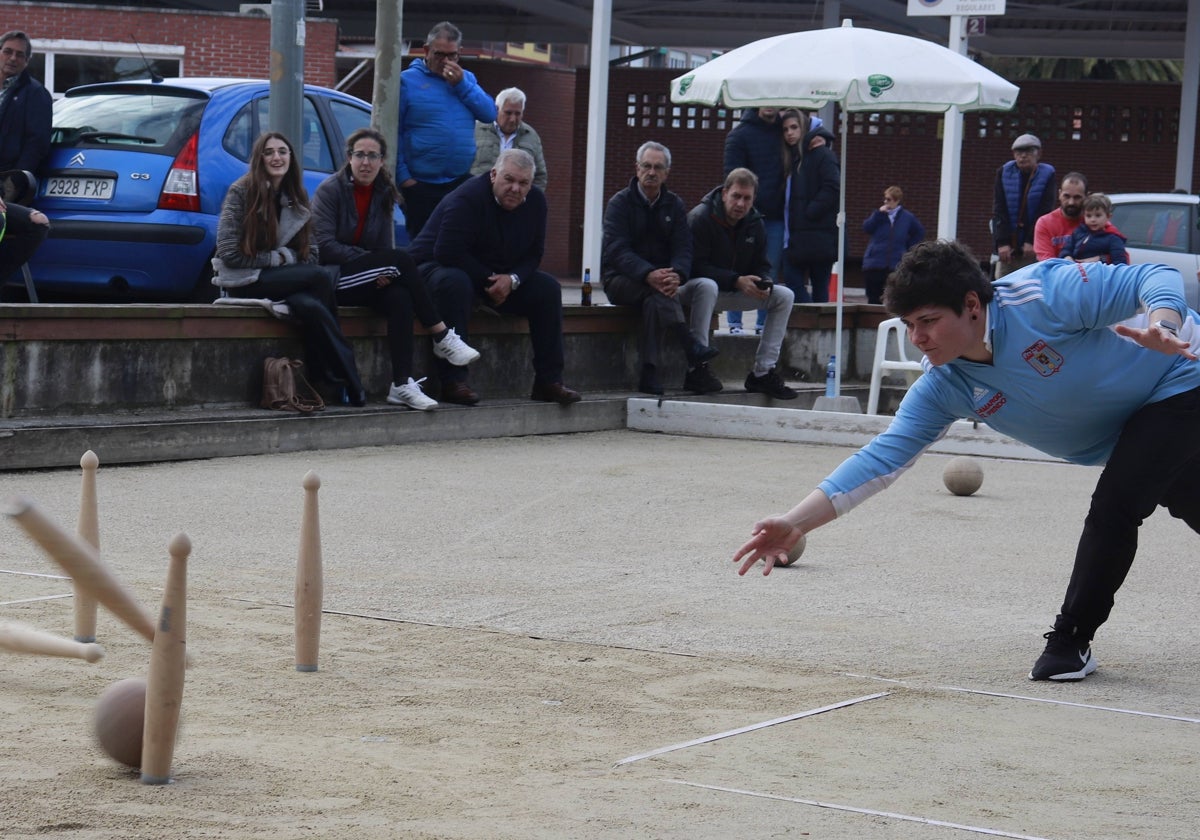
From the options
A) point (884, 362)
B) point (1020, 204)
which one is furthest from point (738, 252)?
point (1020, 204)

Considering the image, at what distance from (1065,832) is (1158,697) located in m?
1.83

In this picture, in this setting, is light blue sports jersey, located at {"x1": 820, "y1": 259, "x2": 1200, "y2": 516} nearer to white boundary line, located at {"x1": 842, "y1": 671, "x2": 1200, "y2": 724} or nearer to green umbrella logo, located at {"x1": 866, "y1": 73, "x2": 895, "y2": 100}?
white boundary line, located at {"x1": 842, "y1": 671, "x2": 1200, "y2": 724}

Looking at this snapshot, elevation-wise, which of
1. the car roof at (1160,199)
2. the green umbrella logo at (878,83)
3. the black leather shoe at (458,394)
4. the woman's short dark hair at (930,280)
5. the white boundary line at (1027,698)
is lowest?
the white boundary line at (1027,698)

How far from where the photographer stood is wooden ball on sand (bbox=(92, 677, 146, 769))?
4.47 metres

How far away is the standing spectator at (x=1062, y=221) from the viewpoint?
15055mm

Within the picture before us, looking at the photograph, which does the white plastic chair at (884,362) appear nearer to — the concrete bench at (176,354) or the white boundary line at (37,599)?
the concrete bench at (176,354)

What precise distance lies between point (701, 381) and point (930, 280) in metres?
9.03

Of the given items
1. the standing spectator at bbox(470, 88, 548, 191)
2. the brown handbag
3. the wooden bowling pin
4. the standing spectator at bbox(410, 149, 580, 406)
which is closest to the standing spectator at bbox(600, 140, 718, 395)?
the standing spectator at bbox(470, 88, 548, 191)

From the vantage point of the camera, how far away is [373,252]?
11.8 metres

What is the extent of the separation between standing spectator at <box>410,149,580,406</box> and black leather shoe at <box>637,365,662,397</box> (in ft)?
4.64

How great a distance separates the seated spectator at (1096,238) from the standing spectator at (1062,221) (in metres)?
0.11

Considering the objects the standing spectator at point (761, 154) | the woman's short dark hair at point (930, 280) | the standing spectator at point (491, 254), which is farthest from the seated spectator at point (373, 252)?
the woman's short dark hair at point (930, 280)

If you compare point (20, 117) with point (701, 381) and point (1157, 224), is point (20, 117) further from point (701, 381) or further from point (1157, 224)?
point (1157, 224)

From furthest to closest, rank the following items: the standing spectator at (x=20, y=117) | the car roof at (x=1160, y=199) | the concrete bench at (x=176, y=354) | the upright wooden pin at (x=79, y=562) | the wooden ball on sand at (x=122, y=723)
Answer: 1. the car roof at (x=1160, y=199)
2. the standing spectator at (x=20, y=117)
3. the concrete bench at (x=176, y=354)
4. the wooden ball on sand at (x=122, y=723)
5. the upright wooden pin at (x=79, y=562)
